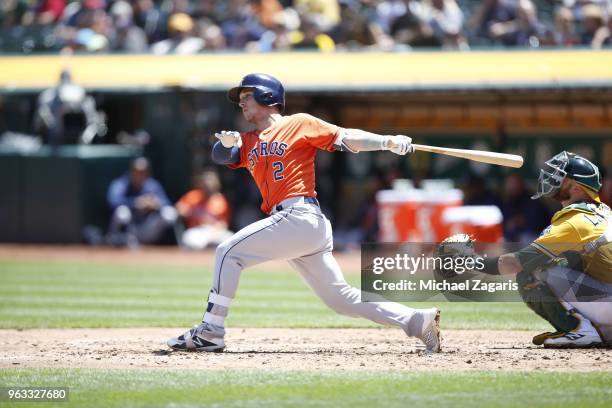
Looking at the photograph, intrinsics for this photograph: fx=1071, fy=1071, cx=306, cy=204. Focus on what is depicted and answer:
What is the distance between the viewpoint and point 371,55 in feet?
51.4

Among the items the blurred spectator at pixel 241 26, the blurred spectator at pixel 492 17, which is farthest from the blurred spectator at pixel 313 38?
the blurred spectator at pixel 492 17

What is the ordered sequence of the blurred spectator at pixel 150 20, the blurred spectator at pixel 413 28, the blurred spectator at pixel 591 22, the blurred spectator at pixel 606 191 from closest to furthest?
the blurred spectator at pixel 606 191
the blurred spectator at pixel 591 22
the blurred spectator at pixel 413 28
the blurred spectator at pixel 150 20

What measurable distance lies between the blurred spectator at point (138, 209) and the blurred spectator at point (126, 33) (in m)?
2.43

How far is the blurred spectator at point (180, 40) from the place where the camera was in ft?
56.8

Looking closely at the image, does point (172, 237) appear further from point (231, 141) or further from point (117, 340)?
point (231, 141)

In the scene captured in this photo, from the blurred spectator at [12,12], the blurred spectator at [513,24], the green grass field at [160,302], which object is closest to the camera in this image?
the green grass field at [160,302]

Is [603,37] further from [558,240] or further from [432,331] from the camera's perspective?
[432,331]

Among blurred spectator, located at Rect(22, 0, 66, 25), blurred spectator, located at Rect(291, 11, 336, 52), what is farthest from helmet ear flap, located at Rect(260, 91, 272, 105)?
blurred spectator, located at Rect(22, 0, 66, 25)

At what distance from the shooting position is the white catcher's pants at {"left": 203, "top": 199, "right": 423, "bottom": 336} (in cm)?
657

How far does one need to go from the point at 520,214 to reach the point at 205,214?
4.63 meters

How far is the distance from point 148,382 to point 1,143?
41.8ft

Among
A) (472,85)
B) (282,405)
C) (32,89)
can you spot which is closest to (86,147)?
(32,89)

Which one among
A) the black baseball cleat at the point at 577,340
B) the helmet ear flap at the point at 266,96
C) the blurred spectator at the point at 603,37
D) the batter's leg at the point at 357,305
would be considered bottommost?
the black baseball cleat at the point at 577,340

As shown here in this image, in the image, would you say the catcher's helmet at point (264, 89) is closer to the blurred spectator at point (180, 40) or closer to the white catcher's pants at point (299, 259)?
the white catcher's pants at point (299, 259)
